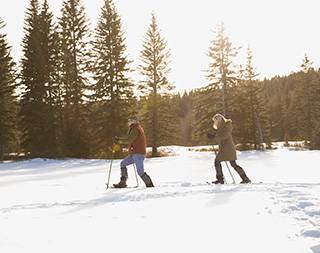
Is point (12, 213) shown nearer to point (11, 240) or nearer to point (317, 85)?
point (11, 240)

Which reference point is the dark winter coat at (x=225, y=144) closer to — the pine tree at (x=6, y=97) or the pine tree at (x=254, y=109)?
the pine tree at (x=6, y=97)

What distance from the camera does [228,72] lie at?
35.0 m

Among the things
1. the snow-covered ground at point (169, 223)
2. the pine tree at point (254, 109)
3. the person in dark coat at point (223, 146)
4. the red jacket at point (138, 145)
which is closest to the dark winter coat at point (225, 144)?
the person in dark coat at point (223, 146)

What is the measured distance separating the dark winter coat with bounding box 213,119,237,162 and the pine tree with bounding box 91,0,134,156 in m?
20.2

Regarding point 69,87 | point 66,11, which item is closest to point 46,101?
point 69,87

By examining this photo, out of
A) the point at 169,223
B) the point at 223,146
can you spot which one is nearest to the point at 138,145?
the point at 223,146

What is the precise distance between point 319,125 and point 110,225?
131 ft

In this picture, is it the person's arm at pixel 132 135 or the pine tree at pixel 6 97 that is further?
the pine tree at pixel 6 97

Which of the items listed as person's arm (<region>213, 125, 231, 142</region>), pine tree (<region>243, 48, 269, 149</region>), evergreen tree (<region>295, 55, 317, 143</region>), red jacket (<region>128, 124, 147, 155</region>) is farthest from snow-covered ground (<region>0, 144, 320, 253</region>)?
evergreen tree (<region>295, 55, 317, 143</region>)

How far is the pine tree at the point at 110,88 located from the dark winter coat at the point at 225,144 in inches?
796

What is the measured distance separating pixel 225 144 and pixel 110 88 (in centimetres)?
2142

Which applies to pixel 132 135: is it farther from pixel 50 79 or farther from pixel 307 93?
pixel 307 93

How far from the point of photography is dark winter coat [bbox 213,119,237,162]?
1078 cm

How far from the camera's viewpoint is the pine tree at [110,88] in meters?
30.7
